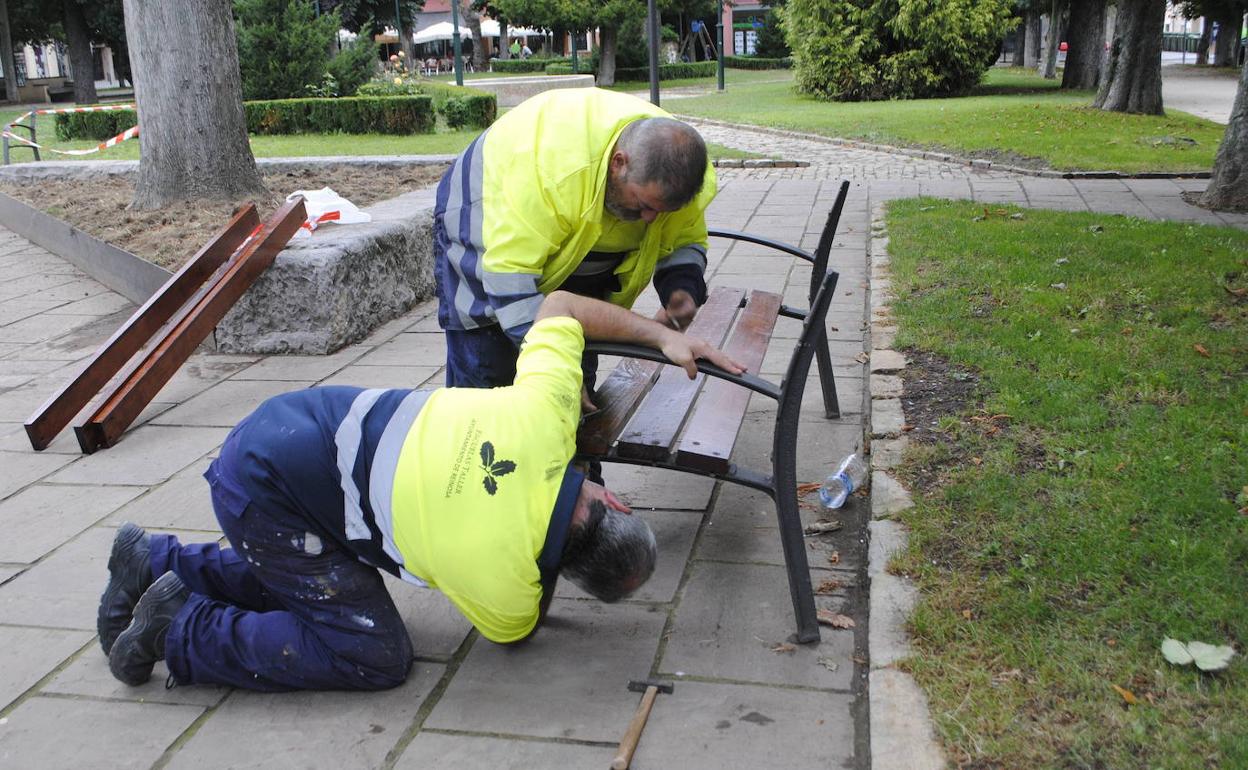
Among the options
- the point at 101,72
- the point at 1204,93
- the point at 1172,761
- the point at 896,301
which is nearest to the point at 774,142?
the point at 896,301

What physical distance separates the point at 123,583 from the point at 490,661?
1.00m

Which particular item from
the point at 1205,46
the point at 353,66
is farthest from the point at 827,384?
the point at 1205,46

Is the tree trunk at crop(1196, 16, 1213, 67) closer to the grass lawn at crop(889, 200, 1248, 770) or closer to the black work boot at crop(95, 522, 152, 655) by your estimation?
the grass lawn at crop(889, 200, 1248, 770)

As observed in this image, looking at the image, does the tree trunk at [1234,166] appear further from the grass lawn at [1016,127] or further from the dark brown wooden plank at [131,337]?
the dark brown wooden plank at [131,337]

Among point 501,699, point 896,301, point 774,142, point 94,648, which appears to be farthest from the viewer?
point 774,142

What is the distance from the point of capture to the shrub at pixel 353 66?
2019 centimetres

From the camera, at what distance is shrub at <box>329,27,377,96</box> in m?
20.2

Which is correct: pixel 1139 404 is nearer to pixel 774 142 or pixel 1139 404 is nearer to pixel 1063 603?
pixel 1063 603

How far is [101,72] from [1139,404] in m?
59.5

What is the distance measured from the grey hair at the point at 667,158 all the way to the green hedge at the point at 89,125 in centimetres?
1714

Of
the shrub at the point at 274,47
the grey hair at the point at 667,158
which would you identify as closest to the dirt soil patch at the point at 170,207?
the grey hair at the point at 667,158

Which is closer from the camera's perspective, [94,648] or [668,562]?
[94,648]

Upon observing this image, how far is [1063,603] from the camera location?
111 inches

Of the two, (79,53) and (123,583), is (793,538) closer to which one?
(123,583)
